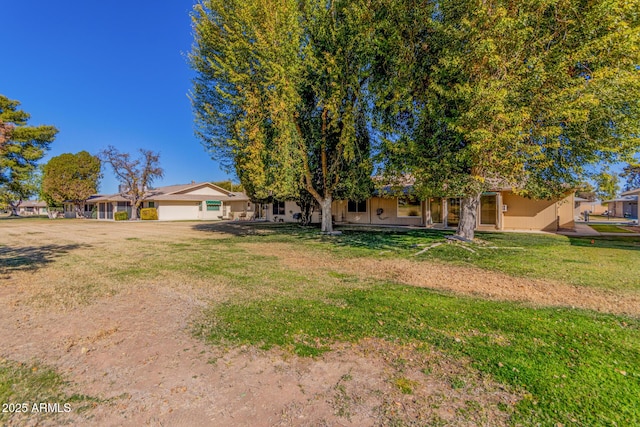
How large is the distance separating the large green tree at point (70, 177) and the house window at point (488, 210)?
4747 cm

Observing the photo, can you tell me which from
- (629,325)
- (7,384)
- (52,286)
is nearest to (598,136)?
(629,325)

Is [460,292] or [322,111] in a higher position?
[322,111]

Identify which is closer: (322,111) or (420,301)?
(420,301)

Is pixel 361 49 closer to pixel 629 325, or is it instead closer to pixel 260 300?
pixel 260 300

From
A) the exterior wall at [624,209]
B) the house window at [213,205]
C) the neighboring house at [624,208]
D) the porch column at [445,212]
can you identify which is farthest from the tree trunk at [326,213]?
the exterior wall at [624,209]

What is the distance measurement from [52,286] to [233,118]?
33.0 feet

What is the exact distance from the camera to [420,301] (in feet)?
18.0

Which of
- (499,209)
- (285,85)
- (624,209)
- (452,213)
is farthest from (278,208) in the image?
(624,209)

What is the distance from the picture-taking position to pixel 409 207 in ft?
70.5

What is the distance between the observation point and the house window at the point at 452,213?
19.8 m

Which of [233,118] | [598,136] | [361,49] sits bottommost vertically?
[598,136]

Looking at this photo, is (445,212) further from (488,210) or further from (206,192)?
(206,192)

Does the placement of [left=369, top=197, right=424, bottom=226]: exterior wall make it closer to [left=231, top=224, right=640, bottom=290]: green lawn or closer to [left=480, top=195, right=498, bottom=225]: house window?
[left=480, top=195, right=498, bottom=225]: house window

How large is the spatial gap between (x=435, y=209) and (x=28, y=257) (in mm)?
20458
